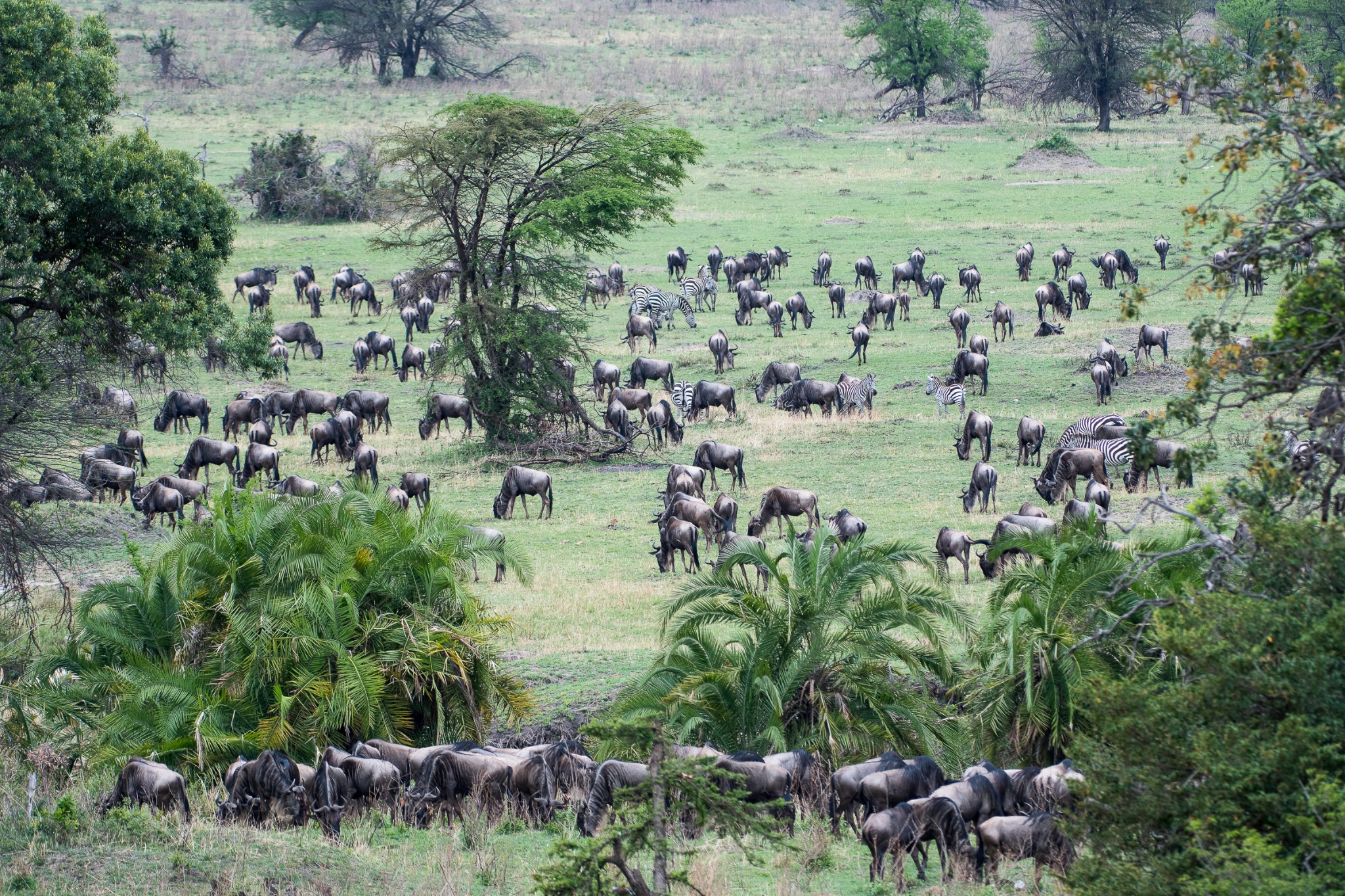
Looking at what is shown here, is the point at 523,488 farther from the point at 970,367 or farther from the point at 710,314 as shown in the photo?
the point at 710,314

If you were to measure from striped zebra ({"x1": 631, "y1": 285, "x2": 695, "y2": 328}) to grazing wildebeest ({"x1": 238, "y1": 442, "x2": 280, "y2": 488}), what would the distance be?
16309 mm

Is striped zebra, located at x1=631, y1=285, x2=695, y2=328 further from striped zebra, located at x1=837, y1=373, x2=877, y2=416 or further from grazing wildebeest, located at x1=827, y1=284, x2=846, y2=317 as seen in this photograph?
striped zebra, located at x1=837, y1=373, x2=877, y2=416

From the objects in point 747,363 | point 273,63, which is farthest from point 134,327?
point 273,63

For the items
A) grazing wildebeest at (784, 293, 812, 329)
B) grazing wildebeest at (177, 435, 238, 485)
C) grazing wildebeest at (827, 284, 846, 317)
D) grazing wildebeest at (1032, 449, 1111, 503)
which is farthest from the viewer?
grazing wildebeest at (827, 284, 846, 317)

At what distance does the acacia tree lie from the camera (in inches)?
1180

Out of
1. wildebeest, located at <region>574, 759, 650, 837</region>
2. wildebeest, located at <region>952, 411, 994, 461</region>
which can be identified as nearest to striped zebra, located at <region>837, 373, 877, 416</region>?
wildebeest, located at <region>952, 411, 994, 461</region>

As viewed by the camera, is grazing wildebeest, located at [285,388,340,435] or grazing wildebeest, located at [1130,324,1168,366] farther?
grazing wildebeest, located at [1130,324,1168,366]

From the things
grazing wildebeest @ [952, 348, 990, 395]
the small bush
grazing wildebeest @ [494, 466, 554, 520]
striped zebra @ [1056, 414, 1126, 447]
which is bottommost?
grazing wildebeest @ [494, 466, 554, 520]

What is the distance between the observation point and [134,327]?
17.0 metres

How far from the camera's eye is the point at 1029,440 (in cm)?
2844

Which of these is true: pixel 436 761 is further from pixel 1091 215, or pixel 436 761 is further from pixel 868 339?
pixel 1091 215

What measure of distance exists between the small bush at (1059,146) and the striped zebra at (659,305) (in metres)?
26.4

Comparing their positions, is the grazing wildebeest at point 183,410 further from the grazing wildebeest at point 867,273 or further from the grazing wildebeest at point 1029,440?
the grazing wildebeest at point 867,273

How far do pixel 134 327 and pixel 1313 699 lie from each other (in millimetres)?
13691
